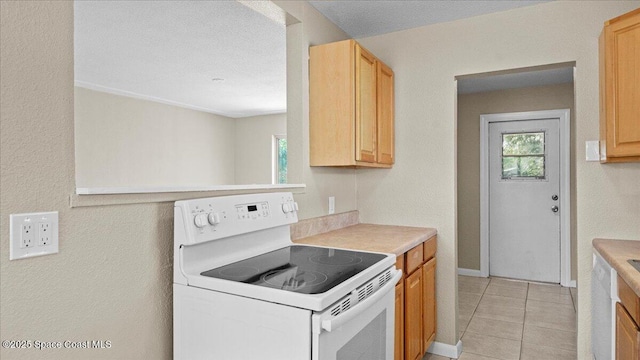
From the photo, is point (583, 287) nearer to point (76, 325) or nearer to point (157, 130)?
point (76, 325)

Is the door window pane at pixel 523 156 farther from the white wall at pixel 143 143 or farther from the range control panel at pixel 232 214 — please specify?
the white wall at pixel 143 143

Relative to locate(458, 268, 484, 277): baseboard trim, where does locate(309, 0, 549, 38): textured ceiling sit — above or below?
above

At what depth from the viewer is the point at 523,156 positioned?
14.7ft

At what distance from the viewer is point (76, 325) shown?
3.89 ft

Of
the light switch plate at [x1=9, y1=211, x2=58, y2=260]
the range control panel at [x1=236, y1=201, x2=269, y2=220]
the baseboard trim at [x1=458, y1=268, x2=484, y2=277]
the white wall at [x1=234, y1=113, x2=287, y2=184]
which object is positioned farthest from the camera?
the white wall at [x1=234, y1=113, x2=287, y2=184]

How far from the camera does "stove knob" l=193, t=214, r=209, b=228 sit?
1.44m

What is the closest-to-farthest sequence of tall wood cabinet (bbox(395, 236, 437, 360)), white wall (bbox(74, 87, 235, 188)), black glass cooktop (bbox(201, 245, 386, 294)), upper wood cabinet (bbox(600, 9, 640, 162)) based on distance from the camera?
black glass cooktop (bbox(201, 245, 386, 294)), upper wood cabinet (bbox(600, 9, 640, 162)), tall wood cabinet (bbox(395, 236, 437, 360)), white wall (bbox(74, 87, 235, 188))

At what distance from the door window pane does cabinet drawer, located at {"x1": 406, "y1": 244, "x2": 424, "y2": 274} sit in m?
2.76

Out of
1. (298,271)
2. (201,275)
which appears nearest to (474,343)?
(298,271)

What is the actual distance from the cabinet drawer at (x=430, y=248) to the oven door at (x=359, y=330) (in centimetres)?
81

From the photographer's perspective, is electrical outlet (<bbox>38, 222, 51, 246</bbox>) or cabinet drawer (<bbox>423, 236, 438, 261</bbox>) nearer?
electrical outlet (<bbox>38, 222, 51, 246</bbox>)

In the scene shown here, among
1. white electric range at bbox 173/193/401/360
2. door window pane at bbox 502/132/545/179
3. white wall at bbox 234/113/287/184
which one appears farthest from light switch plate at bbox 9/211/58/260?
white wall at bbox 234/113/287/184

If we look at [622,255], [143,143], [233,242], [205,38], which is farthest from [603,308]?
[143,143]

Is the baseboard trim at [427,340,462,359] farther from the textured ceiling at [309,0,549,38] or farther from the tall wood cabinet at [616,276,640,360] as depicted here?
the textured ceiling at [309,0,549,38]
